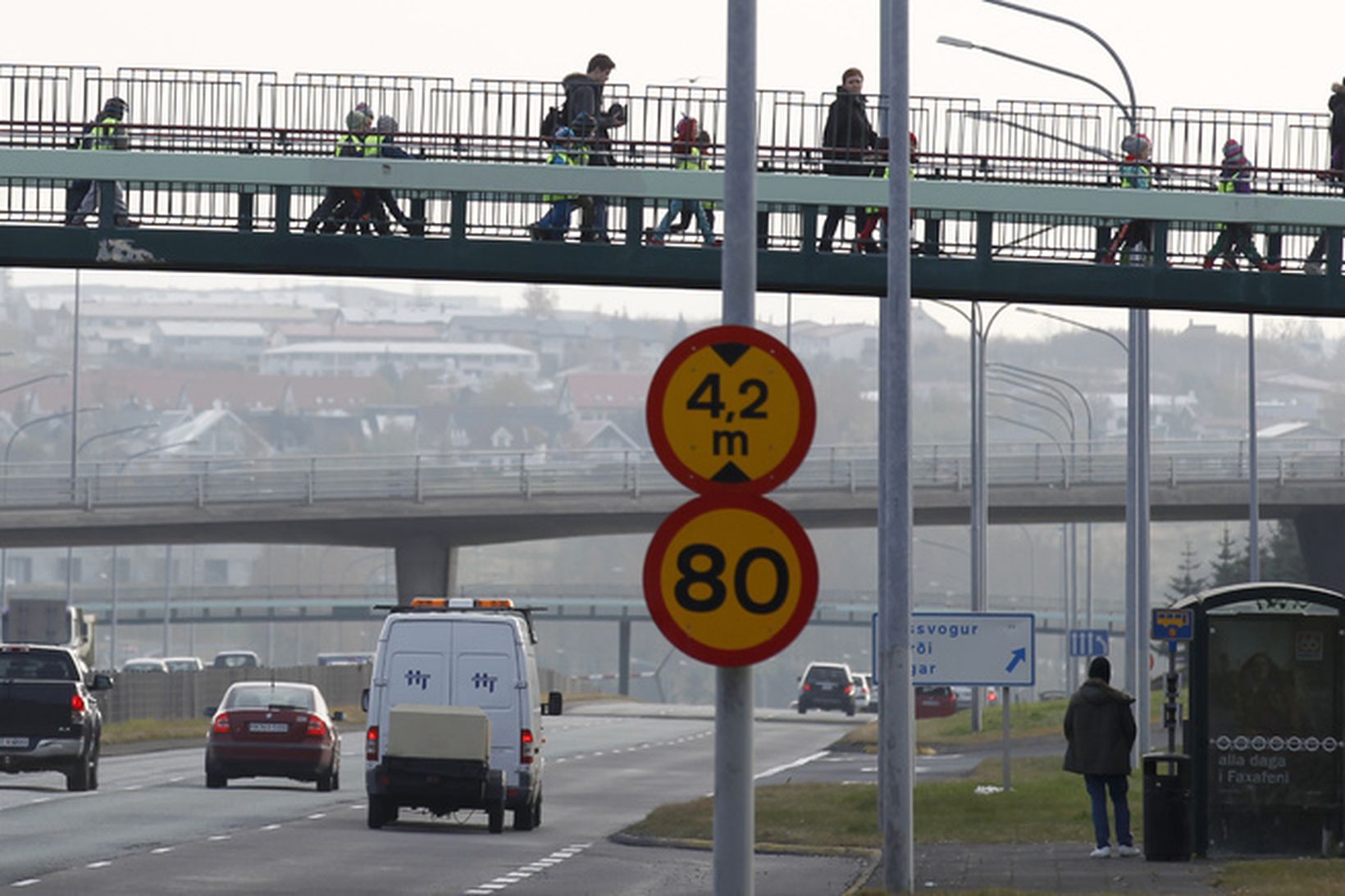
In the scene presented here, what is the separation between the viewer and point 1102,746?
76.7 feet

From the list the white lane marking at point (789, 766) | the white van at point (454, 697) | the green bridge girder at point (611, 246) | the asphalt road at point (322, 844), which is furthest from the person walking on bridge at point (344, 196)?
the white lane marking at point (789, 766)

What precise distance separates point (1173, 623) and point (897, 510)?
540 cm

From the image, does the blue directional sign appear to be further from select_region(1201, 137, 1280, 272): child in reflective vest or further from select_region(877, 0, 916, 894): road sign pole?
select_region(877, 0, 916, 894): road sign pole

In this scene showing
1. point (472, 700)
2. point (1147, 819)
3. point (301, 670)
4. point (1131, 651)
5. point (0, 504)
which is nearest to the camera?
point (1147, 819)

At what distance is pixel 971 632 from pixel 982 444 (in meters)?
34.0

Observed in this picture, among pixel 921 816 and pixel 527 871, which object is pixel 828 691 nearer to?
pixel 921 816

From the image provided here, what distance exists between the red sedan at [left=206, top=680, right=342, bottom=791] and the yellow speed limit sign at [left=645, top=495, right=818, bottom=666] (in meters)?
25.2

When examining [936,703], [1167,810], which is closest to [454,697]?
[1167,810]

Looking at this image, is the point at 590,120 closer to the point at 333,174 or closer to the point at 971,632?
the point at 333,174

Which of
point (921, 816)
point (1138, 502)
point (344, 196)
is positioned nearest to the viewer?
point (921, 816)

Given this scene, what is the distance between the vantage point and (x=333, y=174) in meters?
30.4

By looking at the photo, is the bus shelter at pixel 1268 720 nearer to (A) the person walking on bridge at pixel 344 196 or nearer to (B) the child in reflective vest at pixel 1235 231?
(B) the child in reflective vest at pixel 1235 231

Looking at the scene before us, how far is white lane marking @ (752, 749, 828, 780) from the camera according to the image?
43188 mm

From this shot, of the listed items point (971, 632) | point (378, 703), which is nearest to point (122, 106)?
point (378, 703)
